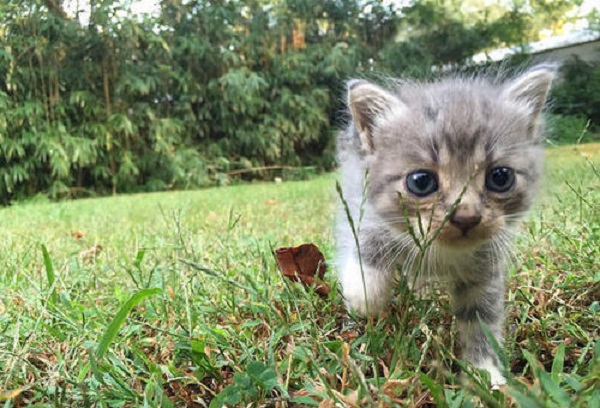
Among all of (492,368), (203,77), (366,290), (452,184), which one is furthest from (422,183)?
(203,77)

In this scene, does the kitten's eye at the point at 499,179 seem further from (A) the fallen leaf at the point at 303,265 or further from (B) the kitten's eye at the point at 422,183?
(A) the fallen leaf at the point at 303,265

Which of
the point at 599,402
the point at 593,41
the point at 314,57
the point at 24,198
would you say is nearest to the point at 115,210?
the point at 24,198

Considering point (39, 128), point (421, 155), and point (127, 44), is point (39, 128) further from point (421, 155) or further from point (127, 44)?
point (421, 155)

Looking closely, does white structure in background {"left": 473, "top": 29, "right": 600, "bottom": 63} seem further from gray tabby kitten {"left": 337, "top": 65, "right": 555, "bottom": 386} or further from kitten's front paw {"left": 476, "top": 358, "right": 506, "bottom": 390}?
kitten's front paw {"left": 476, "top": 358, "right": 506, "bottom": 390}

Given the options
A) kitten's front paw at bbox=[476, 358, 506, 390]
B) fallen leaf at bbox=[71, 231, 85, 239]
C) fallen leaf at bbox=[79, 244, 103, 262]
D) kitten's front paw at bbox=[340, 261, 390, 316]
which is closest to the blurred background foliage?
fallen leaf at bbox=[71, 231, 85, 239]

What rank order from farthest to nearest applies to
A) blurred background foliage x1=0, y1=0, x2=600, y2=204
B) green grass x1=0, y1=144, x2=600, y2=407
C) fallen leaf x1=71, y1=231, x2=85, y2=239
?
1. blurred background foliage x1=0, y1=0, x2=600, y2=204
2. fallen leaf x1=71, y1=231, x2=85, y2=239
3. green grass x1=0, y1=144, x2=600, y2=407

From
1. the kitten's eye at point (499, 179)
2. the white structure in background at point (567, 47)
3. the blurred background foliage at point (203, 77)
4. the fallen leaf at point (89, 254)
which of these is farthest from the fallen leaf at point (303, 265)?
the white structure in background at point (567, 47)
